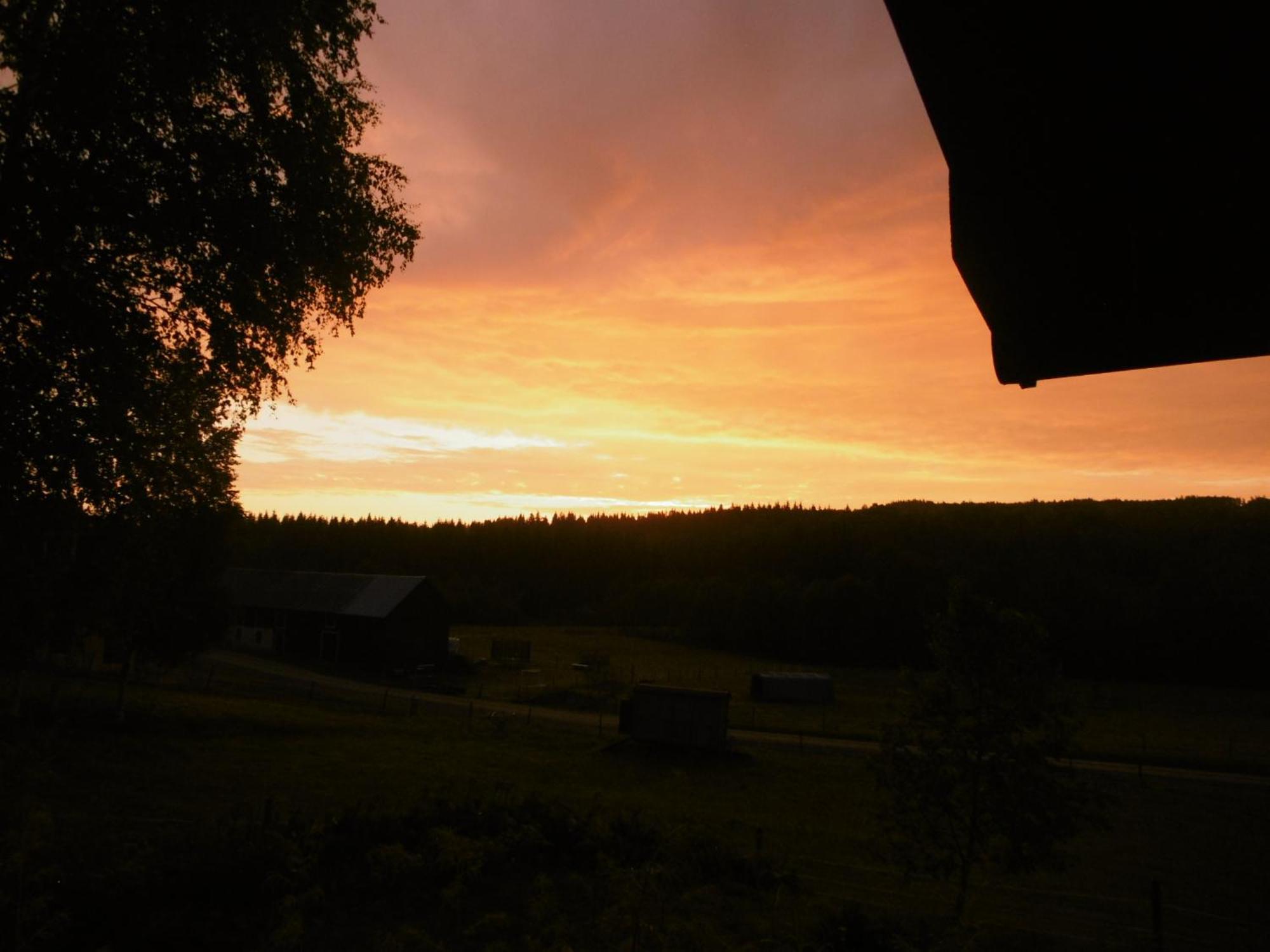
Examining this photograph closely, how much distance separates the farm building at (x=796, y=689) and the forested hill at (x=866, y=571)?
771 inches

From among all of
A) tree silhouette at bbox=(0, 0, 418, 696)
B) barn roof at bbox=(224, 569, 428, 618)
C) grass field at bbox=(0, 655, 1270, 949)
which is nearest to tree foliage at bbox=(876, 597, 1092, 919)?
grass field at bbox=(0, 655, 1270, 949)

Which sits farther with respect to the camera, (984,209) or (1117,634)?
(1117,634)

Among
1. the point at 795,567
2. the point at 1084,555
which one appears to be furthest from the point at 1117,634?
the point at 795,567

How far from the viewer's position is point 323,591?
6625cm

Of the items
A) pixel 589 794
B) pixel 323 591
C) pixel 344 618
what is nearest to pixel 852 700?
pixel 344 618

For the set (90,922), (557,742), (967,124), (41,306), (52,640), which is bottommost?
(557,742)

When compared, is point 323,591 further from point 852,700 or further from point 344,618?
point 852,700

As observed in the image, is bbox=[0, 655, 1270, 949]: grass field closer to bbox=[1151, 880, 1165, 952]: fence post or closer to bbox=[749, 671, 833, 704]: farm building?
bbox=[1151, 880, 1165, 952]: fence post

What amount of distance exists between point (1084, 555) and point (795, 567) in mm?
41337

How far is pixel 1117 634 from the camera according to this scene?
86750 mm

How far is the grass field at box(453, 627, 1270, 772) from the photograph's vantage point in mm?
43875

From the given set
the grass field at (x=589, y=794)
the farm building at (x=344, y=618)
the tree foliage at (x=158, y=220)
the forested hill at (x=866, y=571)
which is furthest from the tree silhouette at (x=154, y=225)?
the farm building at (x=344, y=618)

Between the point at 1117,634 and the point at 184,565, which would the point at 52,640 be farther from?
the point at 1117,634

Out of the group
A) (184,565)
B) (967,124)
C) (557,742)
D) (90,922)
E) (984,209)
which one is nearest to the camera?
(967,124)
